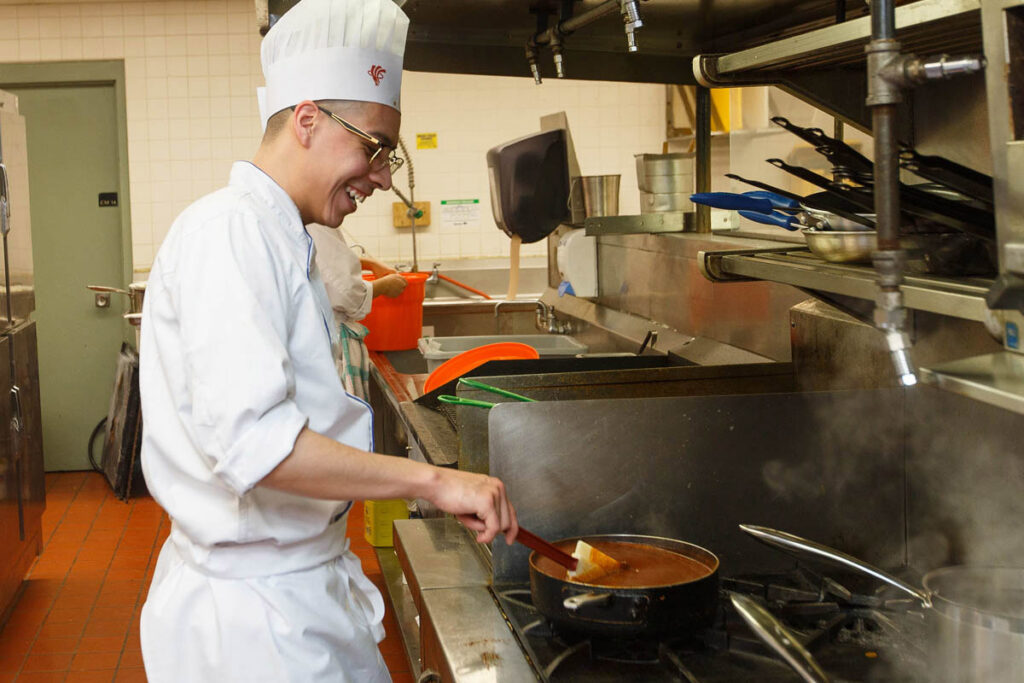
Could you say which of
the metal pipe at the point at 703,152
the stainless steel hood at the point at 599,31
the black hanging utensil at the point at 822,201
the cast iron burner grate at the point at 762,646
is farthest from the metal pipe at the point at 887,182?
the metal pipe at the point at 703,152

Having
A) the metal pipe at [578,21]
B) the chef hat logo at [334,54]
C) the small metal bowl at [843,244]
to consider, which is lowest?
the small metal bowl at [843,244]

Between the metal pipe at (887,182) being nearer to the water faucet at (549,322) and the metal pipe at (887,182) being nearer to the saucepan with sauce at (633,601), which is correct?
the saucepan with sauce at (633,601)

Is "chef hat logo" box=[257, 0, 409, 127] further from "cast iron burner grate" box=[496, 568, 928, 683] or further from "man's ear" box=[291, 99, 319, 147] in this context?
"cast iron burner grate" box=[496, 568, 928, 683]

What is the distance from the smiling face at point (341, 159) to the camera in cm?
156

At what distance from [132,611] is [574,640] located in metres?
2.96

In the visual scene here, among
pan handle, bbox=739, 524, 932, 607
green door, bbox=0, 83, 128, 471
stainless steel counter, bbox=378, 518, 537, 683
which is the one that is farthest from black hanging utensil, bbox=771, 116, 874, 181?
green door, bbox=0, 83, 128, 471

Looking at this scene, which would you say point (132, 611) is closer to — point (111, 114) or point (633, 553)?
point (633, 553)

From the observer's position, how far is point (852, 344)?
6.95ft

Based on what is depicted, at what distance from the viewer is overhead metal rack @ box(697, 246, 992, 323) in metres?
1.11

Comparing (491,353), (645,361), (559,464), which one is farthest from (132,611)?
(559,464)

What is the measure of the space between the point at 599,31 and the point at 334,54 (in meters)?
1.62

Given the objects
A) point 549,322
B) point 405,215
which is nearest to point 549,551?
point 549,322

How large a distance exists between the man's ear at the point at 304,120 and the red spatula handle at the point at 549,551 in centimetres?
68

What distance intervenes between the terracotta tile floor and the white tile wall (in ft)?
5.49
